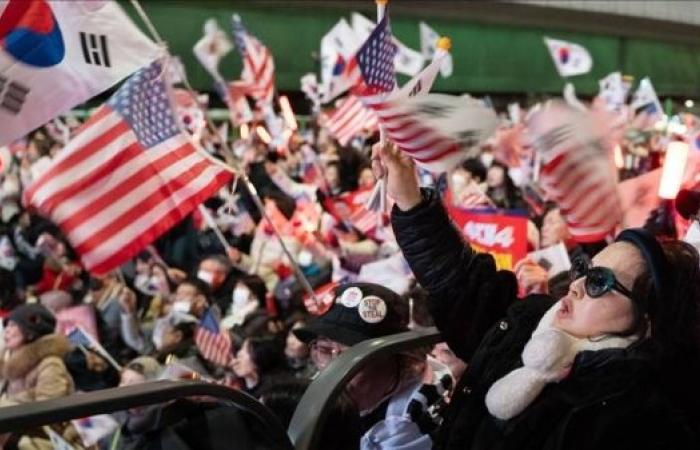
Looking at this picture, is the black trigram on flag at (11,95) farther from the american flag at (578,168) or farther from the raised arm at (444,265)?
the american flag at (578,168)

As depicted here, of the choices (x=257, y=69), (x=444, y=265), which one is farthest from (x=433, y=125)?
(x=257, y=69)

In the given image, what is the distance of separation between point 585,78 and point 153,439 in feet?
70.3

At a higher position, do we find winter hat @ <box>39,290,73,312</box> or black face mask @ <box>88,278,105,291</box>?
winter hat @ <box>39,290,73,312</box>

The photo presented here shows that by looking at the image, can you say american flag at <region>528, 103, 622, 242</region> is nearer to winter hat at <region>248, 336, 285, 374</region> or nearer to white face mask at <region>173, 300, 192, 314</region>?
winter hat at <region>248, 336, 285, 374</region>

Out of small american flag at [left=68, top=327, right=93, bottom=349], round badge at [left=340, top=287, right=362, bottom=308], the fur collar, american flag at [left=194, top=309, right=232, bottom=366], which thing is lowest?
small american flag at [left=68, top=327, right=93, bottom=349]

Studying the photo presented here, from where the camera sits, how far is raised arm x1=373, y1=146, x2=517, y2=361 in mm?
2604

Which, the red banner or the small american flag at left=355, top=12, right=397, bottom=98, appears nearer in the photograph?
the small american flag at left=355, top=12, right=397, bottom=98

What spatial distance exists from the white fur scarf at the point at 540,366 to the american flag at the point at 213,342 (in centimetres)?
371

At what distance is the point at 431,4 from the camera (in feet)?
60.5

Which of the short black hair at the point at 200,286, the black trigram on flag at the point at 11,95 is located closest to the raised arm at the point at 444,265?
the black trigram on flag at the point at 11,95

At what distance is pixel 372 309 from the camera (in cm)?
306

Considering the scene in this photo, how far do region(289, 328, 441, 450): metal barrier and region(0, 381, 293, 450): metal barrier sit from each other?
0.77 ft

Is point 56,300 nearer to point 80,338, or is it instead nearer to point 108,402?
point 80,338

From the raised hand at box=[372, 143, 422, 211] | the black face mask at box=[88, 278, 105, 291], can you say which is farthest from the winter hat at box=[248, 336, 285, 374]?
the black face mask at box=[88, 278, 105, 291]
